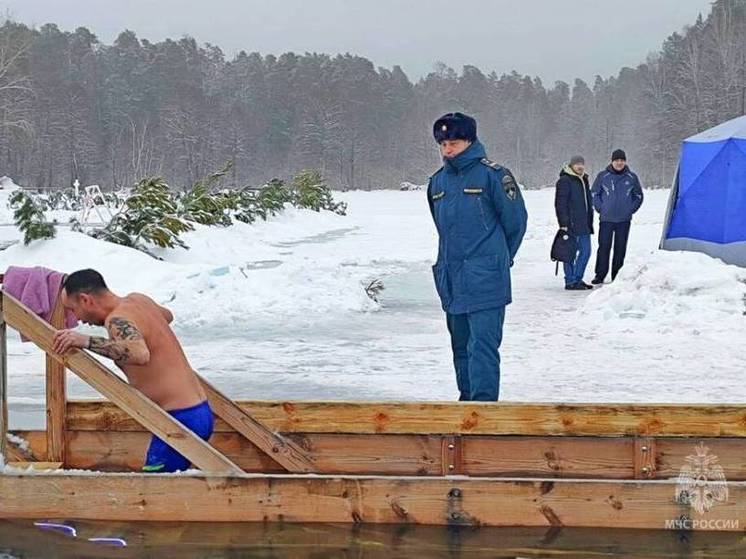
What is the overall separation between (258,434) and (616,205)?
8.89m

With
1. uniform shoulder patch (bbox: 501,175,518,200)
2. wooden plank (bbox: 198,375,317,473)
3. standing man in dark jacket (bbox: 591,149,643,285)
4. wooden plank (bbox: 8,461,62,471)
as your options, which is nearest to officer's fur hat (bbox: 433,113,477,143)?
uniform shoulder patch (bbox: 501,175,518,200)

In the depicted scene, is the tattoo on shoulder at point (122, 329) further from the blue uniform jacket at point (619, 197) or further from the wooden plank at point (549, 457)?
the blue uniform jacket at point (619, 197)

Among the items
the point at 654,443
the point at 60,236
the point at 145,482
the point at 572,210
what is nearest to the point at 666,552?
the point at 654,443

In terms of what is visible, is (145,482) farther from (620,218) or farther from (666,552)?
(620,218)

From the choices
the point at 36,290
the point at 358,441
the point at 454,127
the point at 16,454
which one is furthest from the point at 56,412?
the point at 454,127

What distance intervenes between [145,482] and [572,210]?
30.5 feet

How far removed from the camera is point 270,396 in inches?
266

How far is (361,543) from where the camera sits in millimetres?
3830

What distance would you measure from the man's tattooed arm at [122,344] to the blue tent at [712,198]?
984 centimetres

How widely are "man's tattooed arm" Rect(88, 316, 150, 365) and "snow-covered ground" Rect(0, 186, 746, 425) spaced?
2405 mm

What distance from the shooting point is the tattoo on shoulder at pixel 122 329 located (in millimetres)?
3938

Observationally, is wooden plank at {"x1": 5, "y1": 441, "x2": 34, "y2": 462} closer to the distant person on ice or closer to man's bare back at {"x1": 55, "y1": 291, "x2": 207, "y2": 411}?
man's bare back at {"x1": 55, "y1": 291, "x2": 207, "y2": 411}

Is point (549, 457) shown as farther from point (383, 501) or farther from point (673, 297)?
point (673, 297)

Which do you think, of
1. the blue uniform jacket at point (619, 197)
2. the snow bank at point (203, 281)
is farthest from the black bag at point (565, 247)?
the snow bank at point (203, 281)
